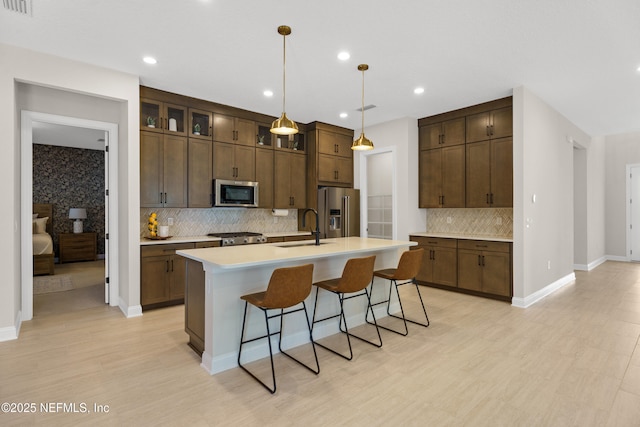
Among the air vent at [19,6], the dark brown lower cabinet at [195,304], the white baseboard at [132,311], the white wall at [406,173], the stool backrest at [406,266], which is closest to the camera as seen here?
the air vent at [19,6]

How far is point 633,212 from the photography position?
7.96 meters

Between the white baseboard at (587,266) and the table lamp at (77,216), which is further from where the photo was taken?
the table lamp at (77,216)

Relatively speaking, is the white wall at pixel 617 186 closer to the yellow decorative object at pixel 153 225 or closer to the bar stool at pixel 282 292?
the bar stool at pixel 282 292

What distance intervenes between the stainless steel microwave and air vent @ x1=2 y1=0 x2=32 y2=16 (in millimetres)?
2679

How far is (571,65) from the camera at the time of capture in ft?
12.3

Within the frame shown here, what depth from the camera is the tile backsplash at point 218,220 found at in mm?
4918

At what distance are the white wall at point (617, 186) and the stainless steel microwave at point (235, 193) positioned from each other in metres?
8.68

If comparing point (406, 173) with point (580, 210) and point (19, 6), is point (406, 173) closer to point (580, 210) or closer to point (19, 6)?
point (580, 210)

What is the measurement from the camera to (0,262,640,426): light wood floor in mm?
2107

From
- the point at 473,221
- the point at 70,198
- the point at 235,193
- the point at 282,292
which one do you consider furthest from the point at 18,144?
the point at 473,221

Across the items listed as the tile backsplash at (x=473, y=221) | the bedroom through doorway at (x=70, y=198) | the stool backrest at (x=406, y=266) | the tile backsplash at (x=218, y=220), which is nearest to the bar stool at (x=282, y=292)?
the stool backrest at (x=406, y=266)

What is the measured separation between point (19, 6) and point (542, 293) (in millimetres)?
6742

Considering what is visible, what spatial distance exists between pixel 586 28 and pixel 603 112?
3436 millimetres

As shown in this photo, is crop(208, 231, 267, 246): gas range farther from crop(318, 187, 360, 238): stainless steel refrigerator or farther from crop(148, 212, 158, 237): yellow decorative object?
crop(318, 187, 360, 238): stainless steel refrigerator
